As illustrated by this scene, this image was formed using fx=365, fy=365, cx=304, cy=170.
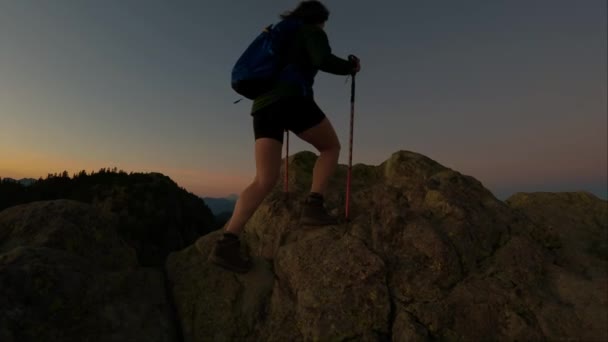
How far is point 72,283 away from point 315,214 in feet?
10.0

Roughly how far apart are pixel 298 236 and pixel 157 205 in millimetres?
13833

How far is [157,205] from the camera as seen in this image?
57.0ft

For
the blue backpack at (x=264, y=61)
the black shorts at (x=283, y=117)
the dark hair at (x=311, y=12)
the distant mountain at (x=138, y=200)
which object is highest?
the dark hair at (x=311, y=12)

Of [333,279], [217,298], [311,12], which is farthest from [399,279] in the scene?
[311,12]

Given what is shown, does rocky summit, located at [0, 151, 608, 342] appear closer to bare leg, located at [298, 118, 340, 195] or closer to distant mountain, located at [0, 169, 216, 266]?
bare leg, located at [298, 118, 340, 195]

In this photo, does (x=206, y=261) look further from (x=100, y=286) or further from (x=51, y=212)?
(x=51, y=212)

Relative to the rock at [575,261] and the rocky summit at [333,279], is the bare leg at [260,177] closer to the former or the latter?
the rocky summit at [333,279]

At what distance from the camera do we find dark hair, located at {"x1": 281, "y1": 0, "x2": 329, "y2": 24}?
15.4 feet

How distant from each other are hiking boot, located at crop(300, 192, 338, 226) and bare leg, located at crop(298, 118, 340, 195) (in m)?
0.12

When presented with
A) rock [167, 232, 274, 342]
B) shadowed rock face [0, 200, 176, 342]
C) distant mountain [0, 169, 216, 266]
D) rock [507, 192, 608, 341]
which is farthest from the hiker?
distant mountain [0, 169, 216, 266]

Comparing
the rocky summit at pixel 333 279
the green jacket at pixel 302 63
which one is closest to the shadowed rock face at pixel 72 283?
the rocky summit at pixel 333 279

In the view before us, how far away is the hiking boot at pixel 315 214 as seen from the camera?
5.29 m

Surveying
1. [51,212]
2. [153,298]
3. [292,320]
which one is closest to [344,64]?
[292,320]

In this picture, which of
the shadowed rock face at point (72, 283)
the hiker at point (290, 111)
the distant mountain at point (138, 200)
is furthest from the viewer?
the distant mountain at point (138, 200)
